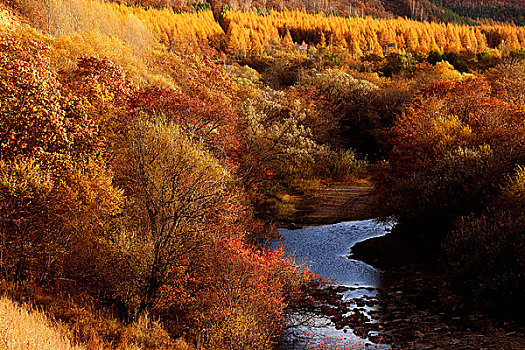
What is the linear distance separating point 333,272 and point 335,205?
12451 mm

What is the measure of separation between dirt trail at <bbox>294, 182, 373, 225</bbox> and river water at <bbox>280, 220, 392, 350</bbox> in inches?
52.7

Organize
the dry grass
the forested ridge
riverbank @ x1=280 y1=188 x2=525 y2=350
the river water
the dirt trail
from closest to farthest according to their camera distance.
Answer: the dry grass
riverbank @ x1=280 y1=188 x2=525 y2=350
the forested ridge
the river water
the dirt trail

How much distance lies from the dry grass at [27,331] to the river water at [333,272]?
6425 millimetres

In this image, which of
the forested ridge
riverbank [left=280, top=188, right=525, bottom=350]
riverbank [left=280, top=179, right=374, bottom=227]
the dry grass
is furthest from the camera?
riverbank [left=280, top=179, right=374, bottom=227]

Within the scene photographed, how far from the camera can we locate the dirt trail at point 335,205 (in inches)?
1180

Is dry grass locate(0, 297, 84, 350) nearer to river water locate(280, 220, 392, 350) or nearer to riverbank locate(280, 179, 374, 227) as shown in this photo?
river water locate(280, 220, 392, 350)

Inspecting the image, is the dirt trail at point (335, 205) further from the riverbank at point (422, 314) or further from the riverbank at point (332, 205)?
the riverbank at point (422, 314)

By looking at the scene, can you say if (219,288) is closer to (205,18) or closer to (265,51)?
(265,51)

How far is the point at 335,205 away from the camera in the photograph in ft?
106

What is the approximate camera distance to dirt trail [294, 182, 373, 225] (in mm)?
29969

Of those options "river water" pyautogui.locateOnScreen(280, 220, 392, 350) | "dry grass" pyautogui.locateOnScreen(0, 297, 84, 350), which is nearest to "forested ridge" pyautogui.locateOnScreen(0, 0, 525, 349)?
"dry grass" pyautogui.locateOnScreen(0, 297, 84, 350)

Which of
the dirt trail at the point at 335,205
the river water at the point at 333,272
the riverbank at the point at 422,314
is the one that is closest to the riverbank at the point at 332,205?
the dirt trail at the point at 335,205

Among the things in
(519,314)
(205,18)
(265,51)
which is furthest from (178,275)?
(205,18)

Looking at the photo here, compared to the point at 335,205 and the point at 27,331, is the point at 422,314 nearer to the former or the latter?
the point at 27,331
